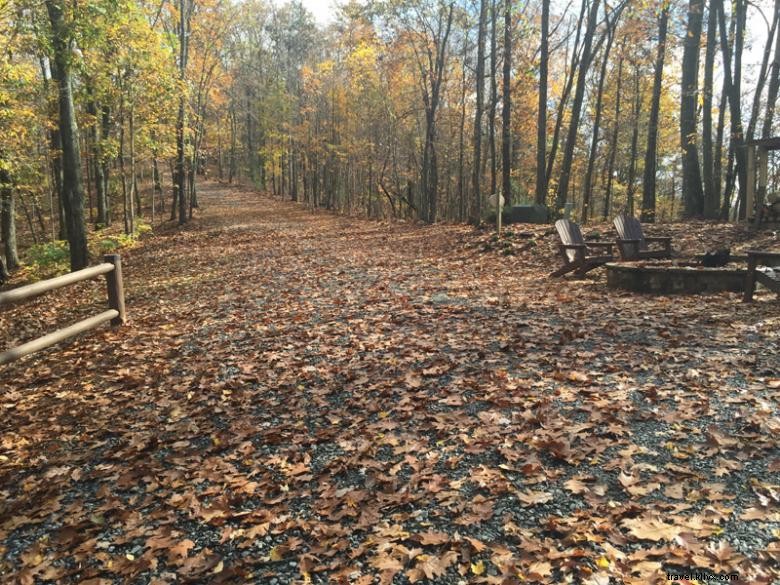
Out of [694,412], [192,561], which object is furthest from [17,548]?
[694,412]

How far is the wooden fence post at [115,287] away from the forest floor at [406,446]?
0.27 metres

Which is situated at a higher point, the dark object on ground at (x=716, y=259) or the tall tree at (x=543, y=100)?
the tall tree at (x=543, y=100)

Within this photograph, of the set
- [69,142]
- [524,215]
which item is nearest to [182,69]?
[69,142]

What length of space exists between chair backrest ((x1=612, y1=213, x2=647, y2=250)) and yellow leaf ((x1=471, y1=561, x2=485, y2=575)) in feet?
30.8

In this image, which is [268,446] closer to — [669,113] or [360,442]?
[360,442]

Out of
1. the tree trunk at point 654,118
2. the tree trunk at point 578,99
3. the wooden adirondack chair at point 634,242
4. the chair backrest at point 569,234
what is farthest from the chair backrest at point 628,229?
the tree trunk at point 654,118

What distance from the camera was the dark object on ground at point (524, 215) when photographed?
16312mm

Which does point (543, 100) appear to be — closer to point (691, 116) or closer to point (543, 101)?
point (543, 101)

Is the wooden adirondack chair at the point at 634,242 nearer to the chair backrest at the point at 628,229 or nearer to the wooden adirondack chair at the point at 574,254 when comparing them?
the chair backrest at the point at 628,229

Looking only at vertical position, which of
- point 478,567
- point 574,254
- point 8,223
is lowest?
point 478,567

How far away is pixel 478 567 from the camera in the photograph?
2.60 m

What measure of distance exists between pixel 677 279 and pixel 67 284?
842cm

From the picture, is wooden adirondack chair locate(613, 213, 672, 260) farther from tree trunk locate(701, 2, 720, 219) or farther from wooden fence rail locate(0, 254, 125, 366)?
wooden fence rail locate(0, 254, 125, 366)

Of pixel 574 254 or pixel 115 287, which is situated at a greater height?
pixel 574 254
